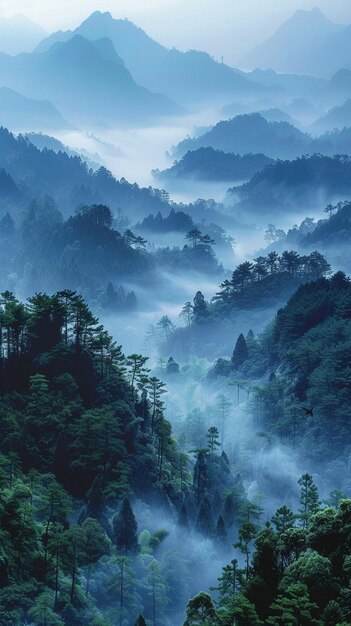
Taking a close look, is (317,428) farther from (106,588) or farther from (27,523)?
(27,523)

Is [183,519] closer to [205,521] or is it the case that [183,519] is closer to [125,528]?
[205,521]

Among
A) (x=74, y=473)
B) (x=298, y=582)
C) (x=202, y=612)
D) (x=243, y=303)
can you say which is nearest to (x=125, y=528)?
(x=74, y=473)

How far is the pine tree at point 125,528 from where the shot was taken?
229 ft

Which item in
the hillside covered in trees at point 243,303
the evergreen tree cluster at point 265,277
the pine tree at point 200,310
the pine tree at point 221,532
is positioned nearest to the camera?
the pine tree at point 221,532

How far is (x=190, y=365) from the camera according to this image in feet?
485

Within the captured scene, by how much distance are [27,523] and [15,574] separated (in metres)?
3.86

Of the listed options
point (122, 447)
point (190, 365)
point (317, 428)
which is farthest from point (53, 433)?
point (190, 365)

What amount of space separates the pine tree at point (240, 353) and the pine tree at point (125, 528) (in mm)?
66586

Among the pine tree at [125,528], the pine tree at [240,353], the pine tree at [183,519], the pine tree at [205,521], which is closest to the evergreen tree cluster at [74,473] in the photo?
the pine tree at [125,528]

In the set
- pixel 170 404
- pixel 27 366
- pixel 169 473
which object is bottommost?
pixel 169 473

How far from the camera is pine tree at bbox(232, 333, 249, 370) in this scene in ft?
440

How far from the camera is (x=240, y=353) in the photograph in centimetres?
13488

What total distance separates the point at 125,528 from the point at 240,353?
223 feet

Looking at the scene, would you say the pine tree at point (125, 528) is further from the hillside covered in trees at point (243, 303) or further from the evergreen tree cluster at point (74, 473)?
the hillside covered in trees at point (243, 303)
